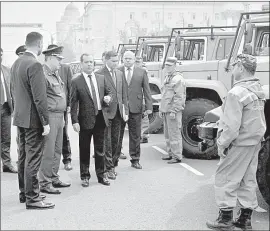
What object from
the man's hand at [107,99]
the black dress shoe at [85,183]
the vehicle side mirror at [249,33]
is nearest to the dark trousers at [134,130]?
the man's hand at [107,99]

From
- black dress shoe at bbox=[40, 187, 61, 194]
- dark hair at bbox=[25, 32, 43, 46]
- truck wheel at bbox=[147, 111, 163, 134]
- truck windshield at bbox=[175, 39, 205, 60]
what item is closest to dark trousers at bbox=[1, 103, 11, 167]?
black dress shoe at bbox=[40, 187, 61, 194]

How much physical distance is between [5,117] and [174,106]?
9.07ft

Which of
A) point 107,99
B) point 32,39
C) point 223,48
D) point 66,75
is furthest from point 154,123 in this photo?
point 32,39

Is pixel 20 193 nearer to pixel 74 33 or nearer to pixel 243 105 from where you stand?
pixel 243 105

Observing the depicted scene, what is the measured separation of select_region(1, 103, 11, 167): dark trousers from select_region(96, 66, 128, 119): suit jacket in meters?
1.69

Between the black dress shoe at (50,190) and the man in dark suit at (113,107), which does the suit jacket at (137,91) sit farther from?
the black dress shoe at (50,190)

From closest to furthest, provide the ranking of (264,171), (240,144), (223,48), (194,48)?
1. (240,144)
2. (264,171)
3. (223,48)
4. (194,48)

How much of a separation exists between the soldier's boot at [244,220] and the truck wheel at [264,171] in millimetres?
451

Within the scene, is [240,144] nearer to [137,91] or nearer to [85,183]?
[85,183]

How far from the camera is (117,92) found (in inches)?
250

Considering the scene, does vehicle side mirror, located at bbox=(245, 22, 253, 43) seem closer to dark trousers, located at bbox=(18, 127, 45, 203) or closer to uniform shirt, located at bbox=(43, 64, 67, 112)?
uniform shirt, located at bbox=(43, 64, 67, 112)

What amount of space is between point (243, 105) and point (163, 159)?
3.83 metres

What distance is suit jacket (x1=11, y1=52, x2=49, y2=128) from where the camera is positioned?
4.53 m

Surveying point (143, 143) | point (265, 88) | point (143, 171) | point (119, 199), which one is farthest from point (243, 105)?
point (143, 143)
